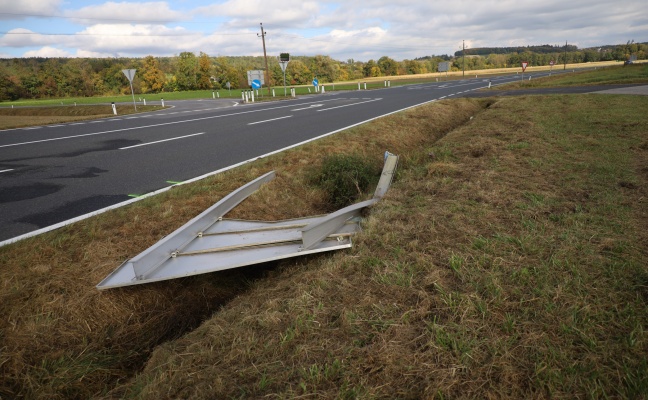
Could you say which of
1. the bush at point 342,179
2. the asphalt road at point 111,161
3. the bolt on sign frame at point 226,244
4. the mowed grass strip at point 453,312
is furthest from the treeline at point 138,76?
the mowed grass strip at point 453,312

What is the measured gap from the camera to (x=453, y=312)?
2.29 m

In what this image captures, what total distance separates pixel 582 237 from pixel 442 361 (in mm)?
1995

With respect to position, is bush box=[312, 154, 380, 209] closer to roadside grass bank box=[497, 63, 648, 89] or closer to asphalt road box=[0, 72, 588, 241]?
asphalt road box=[0, 72, 588, 241]

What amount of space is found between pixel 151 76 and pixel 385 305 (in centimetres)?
7154

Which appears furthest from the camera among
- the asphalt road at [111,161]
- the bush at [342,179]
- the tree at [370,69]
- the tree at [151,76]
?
the tree at [370,69]

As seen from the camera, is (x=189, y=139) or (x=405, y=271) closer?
(x=405, y=271)

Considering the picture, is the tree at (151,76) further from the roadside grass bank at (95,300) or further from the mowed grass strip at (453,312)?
the mowed grass strip at (453,312)

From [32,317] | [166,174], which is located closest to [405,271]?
[32,317]

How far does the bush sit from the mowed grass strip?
55.2 inches

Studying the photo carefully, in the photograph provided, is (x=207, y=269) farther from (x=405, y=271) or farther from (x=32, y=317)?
(x=405, y=271)

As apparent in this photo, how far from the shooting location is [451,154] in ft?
20.0

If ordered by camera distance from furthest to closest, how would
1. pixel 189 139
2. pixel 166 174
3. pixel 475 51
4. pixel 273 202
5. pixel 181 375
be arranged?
1. pixel 475 51
2. pixel 189 139
3. pixel 166 174
4. pixel 273 202
5. pixel 181 375

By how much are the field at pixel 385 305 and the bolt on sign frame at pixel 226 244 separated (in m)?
0.19

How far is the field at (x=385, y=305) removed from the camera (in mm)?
1904
